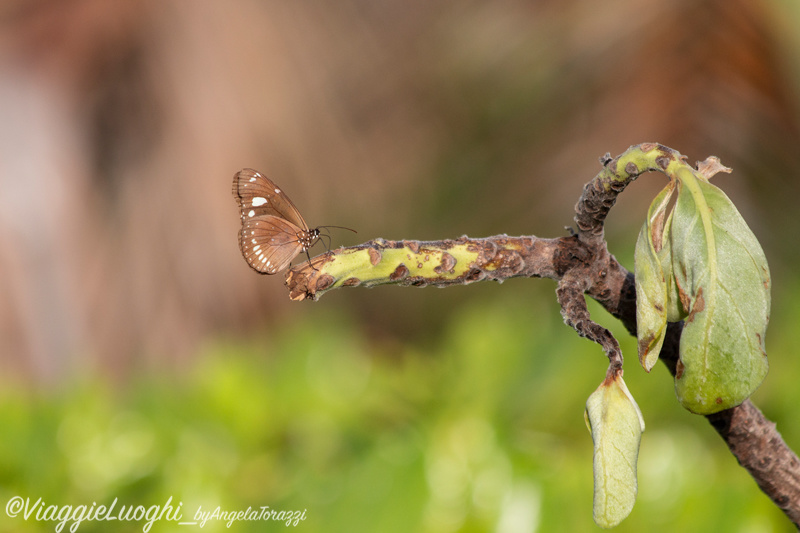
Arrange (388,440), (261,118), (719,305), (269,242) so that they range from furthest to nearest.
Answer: (261,118) → (388,440) → (269,242) → (719,305)

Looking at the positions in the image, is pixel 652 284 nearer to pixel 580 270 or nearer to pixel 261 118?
pixel 580 270

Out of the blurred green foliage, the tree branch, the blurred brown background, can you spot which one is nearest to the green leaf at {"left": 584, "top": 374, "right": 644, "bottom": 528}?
the tree branch

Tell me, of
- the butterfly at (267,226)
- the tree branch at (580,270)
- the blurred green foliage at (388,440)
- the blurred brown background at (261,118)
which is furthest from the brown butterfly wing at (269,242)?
the blurred brown background at (261,118)

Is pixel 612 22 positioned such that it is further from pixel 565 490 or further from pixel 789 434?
pixel 565 490

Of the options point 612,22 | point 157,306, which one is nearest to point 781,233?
point 612,22

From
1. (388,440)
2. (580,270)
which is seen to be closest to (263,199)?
(580,270)
